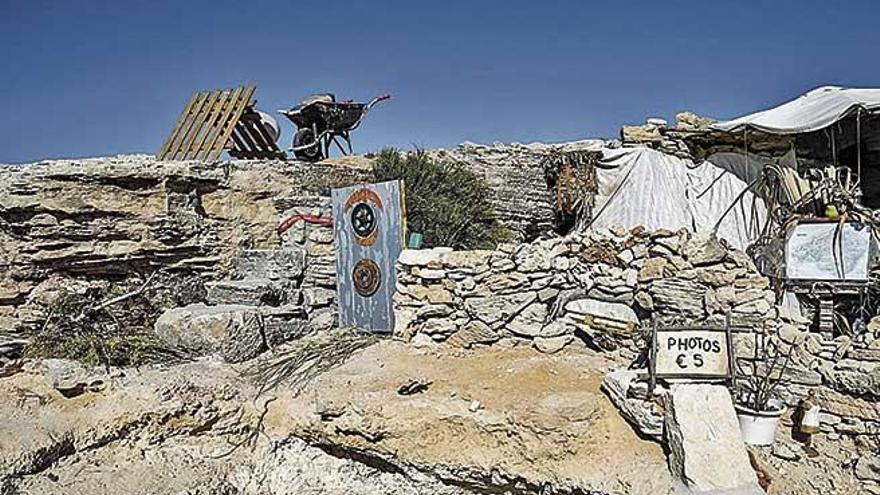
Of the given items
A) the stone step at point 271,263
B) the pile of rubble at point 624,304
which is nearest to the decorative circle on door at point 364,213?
the pile of rubble at point 624,304

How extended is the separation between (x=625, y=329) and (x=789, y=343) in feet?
4.94

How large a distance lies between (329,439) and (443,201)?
14.0 feet

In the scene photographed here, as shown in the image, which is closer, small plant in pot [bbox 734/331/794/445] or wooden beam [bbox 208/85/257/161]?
small plant in pot [bbox 734/331/794/445]

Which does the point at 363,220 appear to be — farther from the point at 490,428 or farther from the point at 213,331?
the point at 490,428

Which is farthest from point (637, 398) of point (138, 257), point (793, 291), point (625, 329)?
point (138, 257)

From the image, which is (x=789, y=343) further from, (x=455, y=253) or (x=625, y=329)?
(x=455, y=253)

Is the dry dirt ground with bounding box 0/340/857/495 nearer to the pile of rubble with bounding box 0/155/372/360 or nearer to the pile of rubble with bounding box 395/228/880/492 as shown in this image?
the pile of rubble with bounding box 395/228/880/492

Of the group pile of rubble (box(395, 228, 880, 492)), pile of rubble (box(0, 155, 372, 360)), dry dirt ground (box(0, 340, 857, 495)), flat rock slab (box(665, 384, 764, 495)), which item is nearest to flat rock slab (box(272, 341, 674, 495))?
dry dirt ground (box(0, 340, 857, 495))

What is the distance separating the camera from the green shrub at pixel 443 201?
842 centimetres

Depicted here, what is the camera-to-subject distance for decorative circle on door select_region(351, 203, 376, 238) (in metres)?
7.25

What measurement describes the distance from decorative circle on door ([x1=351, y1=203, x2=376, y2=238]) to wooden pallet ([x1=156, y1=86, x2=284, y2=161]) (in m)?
2.55

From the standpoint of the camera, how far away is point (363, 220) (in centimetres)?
732

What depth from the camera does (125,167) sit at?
716 centimetres

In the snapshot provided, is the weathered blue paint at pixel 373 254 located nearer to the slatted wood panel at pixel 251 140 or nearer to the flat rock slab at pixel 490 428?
the flat rock slab at pixel 490 428
